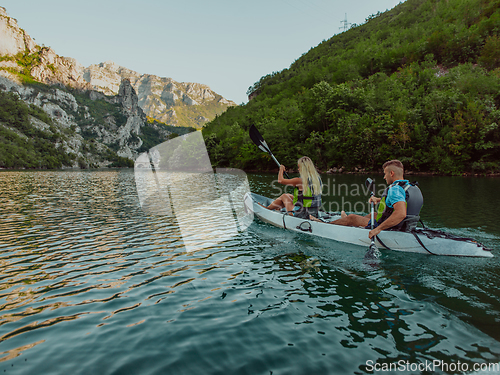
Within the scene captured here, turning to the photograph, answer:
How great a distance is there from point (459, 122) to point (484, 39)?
28.1m

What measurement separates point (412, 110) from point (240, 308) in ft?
153

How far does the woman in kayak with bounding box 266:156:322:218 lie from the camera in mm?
9570

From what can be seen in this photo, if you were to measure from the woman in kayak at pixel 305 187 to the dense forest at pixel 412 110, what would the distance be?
36.7m

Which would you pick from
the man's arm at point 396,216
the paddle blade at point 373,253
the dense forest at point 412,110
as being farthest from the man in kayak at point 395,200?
the dense forest at point 412,110

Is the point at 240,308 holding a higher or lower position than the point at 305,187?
lower

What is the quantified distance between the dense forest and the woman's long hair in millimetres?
36783

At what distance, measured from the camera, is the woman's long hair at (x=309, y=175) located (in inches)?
374

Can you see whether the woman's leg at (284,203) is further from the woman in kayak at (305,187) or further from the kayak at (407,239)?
the kayak at (407,239)

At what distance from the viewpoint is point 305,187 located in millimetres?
9953

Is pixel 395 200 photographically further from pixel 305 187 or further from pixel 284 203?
pixel 284 203

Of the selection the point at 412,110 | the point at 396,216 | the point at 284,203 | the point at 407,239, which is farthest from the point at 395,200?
the point at 412,110

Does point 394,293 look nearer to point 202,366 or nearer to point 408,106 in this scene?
point 202,366

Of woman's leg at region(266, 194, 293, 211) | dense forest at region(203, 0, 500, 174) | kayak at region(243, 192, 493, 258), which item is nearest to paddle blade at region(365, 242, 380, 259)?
kayak at region(243, 192, 493, 258)

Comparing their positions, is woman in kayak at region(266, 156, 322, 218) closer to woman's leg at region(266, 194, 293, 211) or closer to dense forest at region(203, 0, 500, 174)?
woman's leg at region(266, 194, 293, 211)
